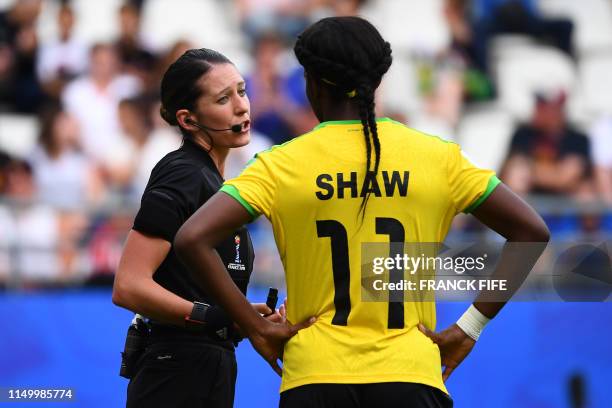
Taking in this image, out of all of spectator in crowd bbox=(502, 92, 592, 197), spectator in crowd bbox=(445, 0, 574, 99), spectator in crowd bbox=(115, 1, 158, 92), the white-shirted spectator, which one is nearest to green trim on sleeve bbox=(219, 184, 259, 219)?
the white-shirted spectator

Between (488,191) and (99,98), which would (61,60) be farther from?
(488,191)

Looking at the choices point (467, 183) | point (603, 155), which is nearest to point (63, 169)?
point (603, 155)

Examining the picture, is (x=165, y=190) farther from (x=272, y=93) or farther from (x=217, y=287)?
(x=272, y=93)

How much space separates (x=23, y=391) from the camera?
6.74 m

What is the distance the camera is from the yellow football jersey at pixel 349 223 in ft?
10.1

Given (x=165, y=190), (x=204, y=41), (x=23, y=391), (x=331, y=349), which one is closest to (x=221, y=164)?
(x=165, y=190)

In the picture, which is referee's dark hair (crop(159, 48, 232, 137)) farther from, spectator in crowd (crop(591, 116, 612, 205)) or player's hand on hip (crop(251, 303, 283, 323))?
spectator in crowd (crop(591, 116, 612, 205))

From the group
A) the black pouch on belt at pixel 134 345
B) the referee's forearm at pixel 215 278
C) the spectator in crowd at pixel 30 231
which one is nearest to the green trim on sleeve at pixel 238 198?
the referee's forearm at pixel 215 278

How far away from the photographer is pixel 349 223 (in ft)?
10.2

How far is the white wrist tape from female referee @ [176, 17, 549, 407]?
119 mm

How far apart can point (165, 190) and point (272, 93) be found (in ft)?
20.1

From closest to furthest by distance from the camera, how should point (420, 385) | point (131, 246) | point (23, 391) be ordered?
1. point (420, 385)
2. point (131, 246)
3. point (23, 391)

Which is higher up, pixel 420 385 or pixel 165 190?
pixel 165 190

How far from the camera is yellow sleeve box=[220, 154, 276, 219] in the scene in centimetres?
314
